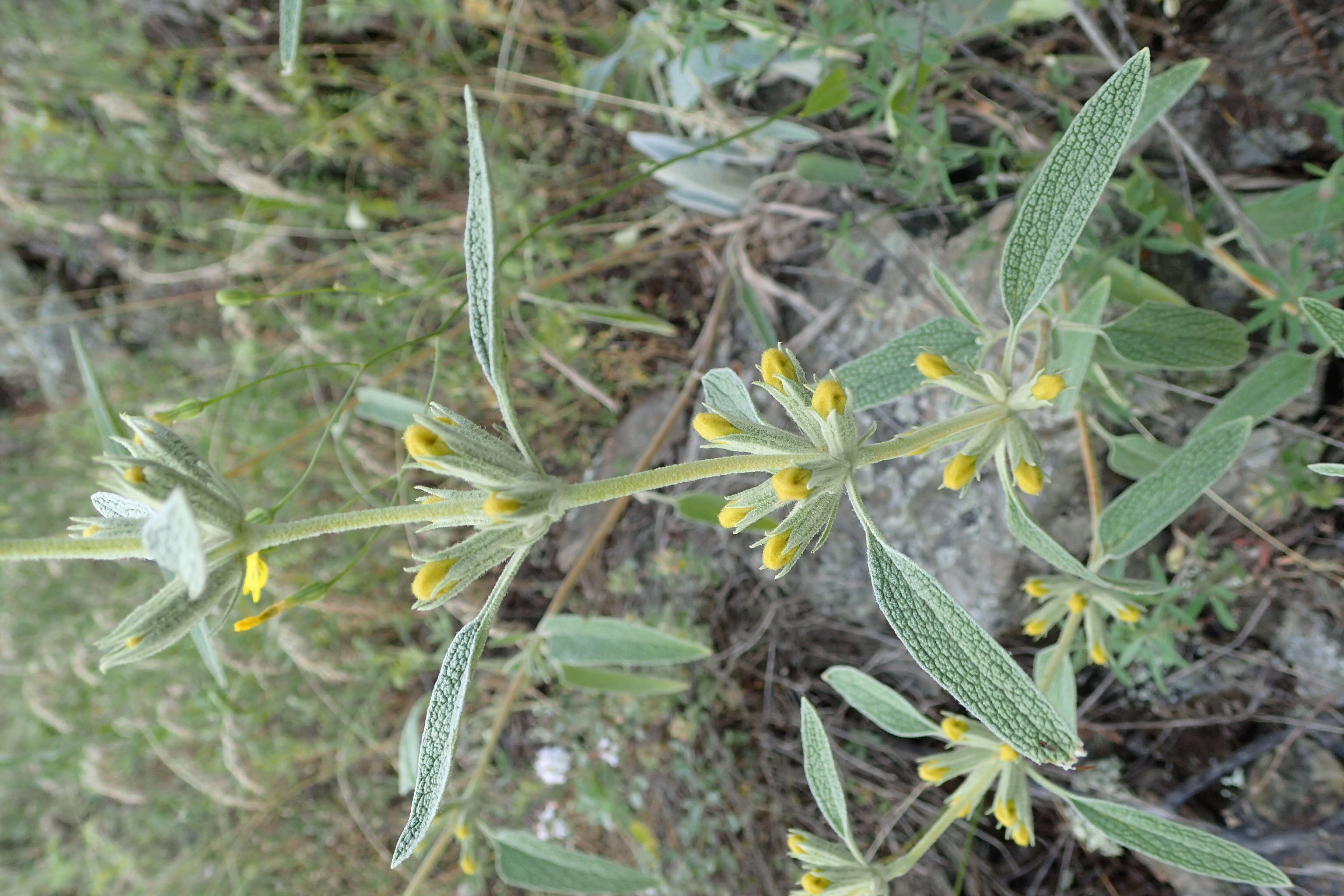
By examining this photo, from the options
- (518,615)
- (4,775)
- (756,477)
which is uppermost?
(756,477)

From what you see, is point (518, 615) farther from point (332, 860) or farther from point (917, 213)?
point (917, 213)

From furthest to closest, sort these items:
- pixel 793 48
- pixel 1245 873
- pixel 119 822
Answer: pixel 119 822, pixel 793 48, pixel 1245 873

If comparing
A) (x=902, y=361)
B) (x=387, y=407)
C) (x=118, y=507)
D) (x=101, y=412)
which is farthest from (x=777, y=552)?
(x=387, y=407)

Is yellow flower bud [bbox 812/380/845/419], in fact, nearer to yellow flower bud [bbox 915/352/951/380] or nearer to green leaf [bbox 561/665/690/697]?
yellow flower bud [bbox 915/352/951/380]

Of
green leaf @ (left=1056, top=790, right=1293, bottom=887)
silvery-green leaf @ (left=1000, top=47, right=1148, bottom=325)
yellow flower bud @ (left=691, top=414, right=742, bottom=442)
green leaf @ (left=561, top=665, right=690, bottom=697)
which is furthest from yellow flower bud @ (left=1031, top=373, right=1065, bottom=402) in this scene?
green leaf @ (left=561, top=665, right=690, bottom=697)

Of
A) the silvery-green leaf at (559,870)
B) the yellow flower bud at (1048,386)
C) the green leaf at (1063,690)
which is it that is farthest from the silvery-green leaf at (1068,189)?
the silvery-green leaf at (559,870)

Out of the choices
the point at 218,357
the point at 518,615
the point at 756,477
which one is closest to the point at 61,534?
the point at 218,357

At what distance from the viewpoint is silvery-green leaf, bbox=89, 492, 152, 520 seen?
0.85 metres

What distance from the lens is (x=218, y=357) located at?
9.48 feet

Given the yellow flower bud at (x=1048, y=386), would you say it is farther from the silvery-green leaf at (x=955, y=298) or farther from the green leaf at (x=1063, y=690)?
the green leaf at (x=1063, y=690)

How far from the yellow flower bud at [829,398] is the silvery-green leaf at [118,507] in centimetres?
66

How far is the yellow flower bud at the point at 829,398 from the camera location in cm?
82

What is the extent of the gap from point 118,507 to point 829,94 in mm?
1243

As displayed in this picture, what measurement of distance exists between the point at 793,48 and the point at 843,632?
4.59 ft
